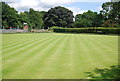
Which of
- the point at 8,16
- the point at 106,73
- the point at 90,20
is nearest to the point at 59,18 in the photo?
the point at 90,20

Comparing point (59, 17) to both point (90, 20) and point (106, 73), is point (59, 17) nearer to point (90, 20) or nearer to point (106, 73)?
point (90, 20)

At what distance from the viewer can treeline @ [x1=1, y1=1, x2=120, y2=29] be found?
65000 millimetres

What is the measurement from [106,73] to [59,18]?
3541 inches

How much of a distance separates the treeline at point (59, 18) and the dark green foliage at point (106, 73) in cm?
3849

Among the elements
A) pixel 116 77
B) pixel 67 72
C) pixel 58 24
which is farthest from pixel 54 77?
pixel 58 24

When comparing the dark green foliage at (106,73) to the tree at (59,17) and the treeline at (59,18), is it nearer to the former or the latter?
the treeline at (59,18)

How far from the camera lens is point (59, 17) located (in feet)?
314

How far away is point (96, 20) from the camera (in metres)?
75.5

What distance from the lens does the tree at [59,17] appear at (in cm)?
9269

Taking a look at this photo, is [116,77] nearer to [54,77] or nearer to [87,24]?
[54,77]

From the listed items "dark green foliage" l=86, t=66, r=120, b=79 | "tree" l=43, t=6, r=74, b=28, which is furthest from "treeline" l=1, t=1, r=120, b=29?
→ "dark green foliage" l=86, t=66, r=120, b=79

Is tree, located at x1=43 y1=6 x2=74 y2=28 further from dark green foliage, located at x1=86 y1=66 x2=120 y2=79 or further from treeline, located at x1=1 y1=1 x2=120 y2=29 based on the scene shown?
dark green foliage, located at x1=86 y1=66 x2=120 y2=79

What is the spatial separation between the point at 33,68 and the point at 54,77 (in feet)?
5.09

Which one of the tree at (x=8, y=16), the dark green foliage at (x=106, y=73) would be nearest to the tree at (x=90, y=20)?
the tree at (x=8, y=16)
